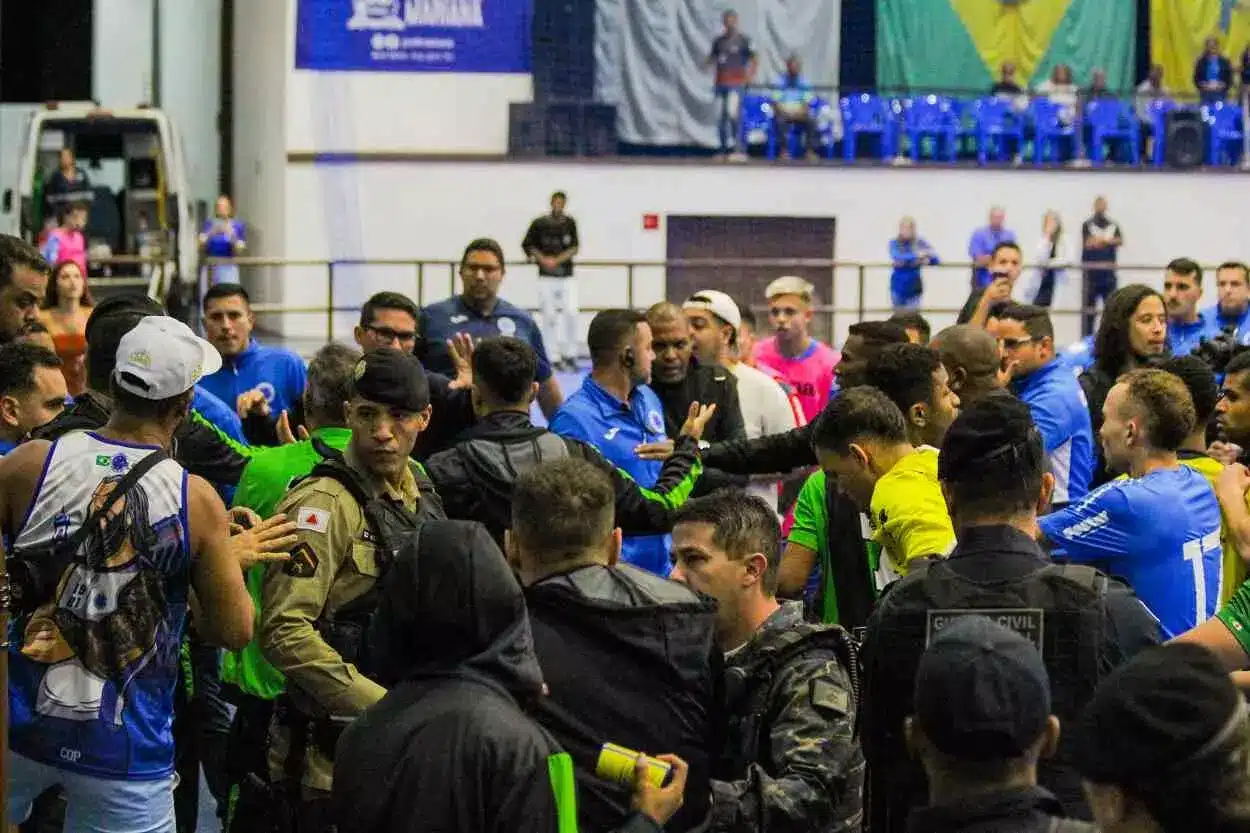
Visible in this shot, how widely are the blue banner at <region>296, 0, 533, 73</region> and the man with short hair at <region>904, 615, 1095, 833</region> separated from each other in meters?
13.1

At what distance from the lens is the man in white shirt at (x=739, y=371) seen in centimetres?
708

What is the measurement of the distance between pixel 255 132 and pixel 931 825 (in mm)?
21128

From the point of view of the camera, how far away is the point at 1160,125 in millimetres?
23641

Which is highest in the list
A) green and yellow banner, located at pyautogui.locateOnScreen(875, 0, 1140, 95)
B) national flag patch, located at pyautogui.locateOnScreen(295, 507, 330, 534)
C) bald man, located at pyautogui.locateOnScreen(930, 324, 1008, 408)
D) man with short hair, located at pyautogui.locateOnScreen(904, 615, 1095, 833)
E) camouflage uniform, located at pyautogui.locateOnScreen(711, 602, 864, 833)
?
green and yellow banner, located at pyautogui.locateOnScreen(875, 0, 1140, 95)

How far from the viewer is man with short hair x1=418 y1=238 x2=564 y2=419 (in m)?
7.58

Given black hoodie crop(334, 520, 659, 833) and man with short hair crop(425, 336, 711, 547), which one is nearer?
black hoodie crop(334, 520, 659, 833)

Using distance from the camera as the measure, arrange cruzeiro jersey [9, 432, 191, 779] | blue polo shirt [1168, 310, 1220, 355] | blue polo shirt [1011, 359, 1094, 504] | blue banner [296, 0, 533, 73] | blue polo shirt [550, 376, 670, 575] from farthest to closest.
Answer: blue banner [296, 0, 533, 73], blue polo shirt [1168, 310, 1220, 355], blue polo shirt [1011, 359, 1094, 504], blue polo shirt [550, 376, 670, 575], cruzeiro jersey [9, 432, 191, 779]

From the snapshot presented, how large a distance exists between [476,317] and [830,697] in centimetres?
469

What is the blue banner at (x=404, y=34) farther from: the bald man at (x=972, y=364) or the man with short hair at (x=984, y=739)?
the man with short hair at (x=984, y=739)

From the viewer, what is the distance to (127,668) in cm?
373

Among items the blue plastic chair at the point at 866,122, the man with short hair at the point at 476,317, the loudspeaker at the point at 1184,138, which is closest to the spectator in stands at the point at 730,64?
the blue plastic chair at the point at 866,122

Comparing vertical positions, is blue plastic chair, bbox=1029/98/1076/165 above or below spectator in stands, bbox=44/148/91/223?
above

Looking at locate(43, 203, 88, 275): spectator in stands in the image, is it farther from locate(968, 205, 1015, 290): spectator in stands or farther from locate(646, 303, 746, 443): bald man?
locate(646, 303, 746, 443): bald man

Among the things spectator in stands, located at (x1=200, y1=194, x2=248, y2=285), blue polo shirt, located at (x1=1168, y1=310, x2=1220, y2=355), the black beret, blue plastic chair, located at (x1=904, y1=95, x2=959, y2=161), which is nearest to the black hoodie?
the black beret
